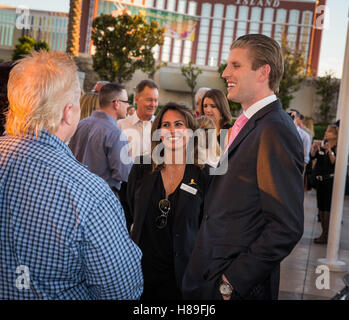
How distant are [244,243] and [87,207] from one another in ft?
2.07

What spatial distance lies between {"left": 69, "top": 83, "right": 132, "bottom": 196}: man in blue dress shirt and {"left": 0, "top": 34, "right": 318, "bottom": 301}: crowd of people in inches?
53.4

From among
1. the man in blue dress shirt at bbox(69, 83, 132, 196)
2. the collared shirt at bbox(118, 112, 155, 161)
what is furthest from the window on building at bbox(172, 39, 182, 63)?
the man in blue dress shirt at bbox(69, 83, 132, 196)

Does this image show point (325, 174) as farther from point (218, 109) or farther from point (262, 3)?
point (262, 3)

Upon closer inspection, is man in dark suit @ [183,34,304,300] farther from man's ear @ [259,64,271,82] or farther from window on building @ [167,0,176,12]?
window on building @ [167,0,176,12]

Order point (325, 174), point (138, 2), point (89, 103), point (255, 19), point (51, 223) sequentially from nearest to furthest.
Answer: point (51, 223) → point (89, 103) → point (325, 174) → point (138, 2) → point (255, 19)

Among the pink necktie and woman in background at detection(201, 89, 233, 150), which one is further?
woman in background at detection(201, 89, 233, 150)

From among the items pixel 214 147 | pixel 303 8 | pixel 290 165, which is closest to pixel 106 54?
pixel 214 147

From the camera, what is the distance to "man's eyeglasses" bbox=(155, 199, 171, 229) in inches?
91.6

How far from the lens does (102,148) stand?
12.6 ft

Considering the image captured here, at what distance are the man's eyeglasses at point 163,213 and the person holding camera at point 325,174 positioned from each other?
13.8ft

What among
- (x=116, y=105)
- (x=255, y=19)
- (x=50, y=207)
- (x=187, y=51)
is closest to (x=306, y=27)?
(x=255, y=19)

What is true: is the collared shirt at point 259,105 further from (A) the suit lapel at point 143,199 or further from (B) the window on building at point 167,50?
(B) the window on building at point 167,50

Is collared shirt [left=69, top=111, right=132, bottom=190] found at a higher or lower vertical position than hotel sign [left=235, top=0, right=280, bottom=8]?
lower

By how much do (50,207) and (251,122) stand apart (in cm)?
81
